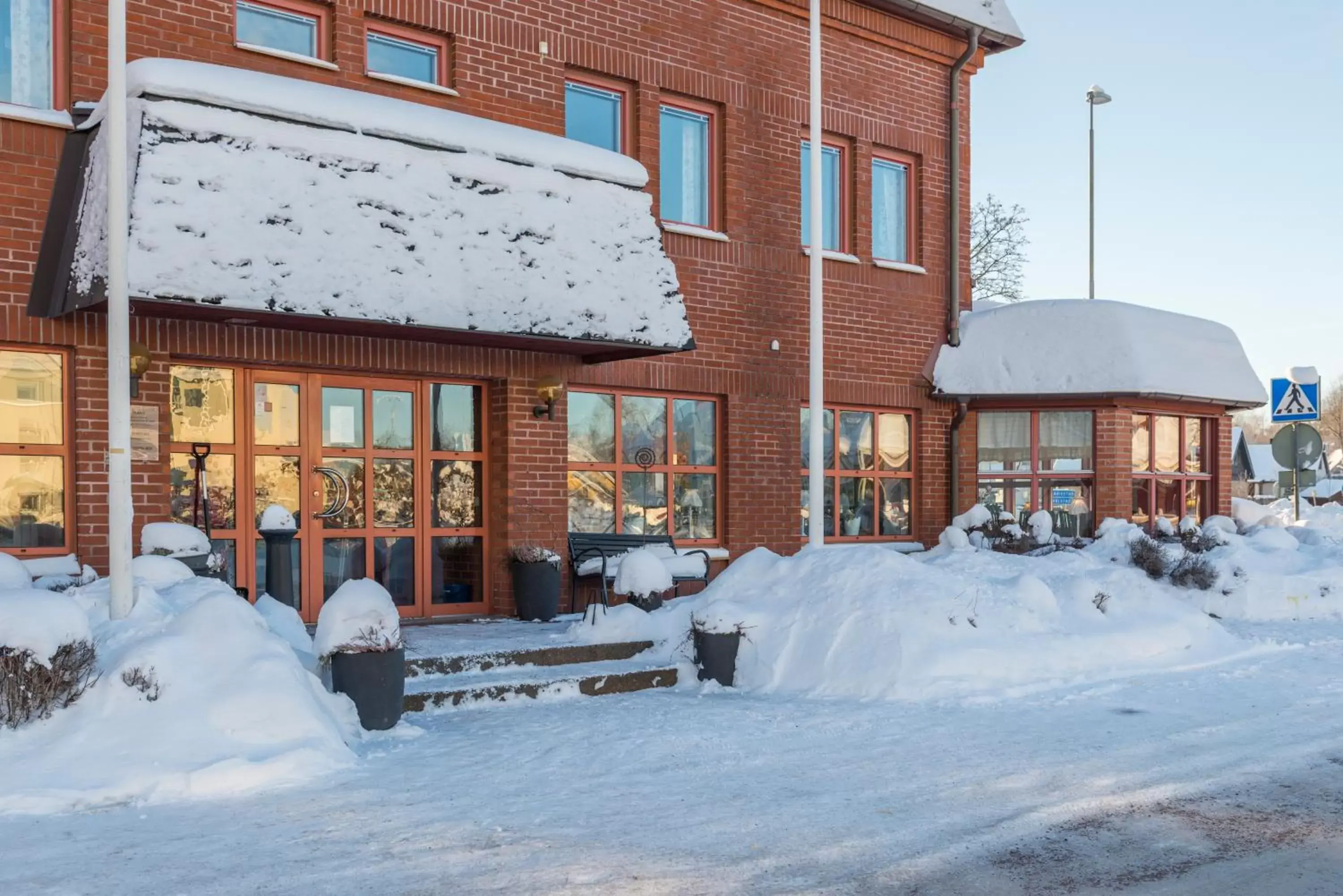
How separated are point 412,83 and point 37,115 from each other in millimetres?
3110

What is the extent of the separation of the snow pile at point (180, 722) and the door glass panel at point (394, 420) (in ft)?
12.3

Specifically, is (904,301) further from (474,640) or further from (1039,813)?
(1039,813)

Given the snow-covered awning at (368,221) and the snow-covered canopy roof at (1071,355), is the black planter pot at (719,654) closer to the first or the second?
the snow-covered awning at (368,221)

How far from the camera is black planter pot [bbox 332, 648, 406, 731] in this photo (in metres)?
7.30

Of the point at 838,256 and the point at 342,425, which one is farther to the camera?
the point at 838,256

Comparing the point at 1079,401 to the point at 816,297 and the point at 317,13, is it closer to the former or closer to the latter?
the point at 816,297

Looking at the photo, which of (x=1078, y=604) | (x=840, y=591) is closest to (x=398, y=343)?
(x=840, y=591)

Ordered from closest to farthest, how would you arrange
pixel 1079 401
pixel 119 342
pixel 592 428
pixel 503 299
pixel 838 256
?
pixel 119 342, pixel 503 299, pixel 592 428, pixel 838 256, pixel 1079 401

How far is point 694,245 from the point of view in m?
12.8

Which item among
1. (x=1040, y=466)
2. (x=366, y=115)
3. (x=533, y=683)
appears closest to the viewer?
(x=533, y=683)

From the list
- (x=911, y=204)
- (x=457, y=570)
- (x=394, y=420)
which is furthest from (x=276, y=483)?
(x=911, y=204)

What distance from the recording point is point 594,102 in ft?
41.0

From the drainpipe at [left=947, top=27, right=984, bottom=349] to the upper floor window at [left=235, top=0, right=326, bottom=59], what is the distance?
8.16 metres

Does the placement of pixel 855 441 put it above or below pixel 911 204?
below
